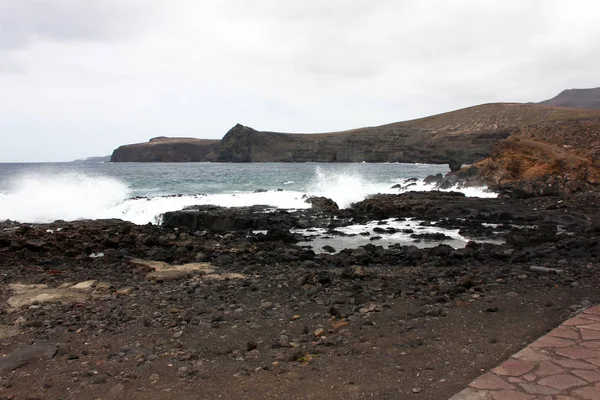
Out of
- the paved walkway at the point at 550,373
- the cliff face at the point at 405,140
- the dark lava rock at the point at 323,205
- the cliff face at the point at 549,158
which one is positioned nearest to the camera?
the paved walkway at the point at 550,373

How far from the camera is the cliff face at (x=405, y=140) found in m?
Answer: 94.6

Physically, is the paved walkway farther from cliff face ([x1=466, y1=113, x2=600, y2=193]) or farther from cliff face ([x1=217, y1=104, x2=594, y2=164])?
cliff face ([x1=217, y1=104, x2=594, y2=164])

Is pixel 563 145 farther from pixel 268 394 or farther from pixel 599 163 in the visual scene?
pixel 268 394

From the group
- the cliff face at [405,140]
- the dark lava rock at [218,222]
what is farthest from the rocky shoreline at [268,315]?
the cliff face at [405,140]

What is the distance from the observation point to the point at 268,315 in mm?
5957

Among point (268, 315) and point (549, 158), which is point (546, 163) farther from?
point (268, 315)

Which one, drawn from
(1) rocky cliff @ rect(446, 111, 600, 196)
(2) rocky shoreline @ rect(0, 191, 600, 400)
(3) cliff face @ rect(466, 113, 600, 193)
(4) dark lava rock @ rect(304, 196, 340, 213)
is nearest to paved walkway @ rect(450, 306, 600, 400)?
(2) rocky shoreline @ rect(0, 191, 600, 400)

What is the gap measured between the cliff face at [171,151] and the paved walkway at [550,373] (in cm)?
14535

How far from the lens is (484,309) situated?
5.53 metres

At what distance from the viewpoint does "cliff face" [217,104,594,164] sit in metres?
94.6

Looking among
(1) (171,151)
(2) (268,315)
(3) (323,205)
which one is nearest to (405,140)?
(1) (171,151)

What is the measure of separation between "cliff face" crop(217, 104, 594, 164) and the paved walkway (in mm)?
90468

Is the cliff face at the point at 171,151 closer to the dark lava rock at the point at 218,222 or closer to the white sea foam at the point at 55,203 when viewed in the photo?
the white sea foam at the point at 55,203

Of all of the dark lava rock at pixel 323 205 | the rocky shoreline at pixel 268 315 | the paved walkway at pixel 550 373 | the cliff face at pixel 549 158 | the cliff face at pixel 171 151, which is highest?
the cliff face at pixel 171 151
